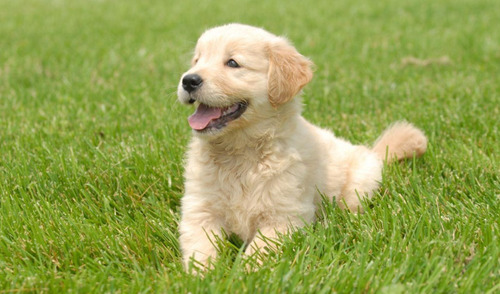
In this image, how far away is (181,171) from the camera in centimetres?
369

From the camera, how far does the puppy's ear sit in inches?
118

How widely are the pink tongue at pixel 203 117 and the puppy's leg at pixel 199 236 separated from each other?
0.44 m

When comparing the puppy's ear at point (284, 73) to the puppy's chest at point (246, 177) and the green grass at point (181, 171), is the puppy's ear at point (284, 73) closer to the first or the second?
the puppy's chest at point (246, 177)

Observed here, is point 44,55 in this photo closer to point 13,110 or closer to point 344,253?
point 13,110

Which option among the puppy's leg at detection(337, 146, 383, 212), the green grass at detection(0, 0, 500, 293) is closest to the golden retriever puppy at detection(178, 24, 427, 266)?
the green grass at detection(0, 0, 500, 293)

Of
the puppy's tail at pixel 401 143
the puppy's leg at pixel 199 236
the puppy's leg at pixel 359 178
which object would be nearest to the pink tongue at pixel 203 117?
the puppy's leg at pixel 199 236

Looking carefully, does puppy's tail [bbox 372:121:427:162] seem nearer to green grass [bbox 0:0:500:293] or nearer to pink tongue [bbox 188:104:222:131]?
green grass [bbox 0:0:500:293]

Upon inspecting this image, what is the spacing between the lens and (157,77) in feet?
22.0

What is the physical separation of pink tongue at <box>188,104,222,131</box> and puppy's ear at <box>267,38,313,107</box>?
0.96 feet

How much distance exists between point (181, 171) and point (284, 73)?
1049 mm

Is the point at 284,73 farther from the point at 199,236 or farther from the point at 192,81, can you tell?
the point at 199,236

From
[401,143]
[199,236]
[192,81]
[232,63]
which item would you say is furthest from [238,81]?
[401,143]

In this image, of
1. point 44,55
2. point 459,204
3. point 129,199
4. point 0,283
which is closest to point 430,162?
point 459,204

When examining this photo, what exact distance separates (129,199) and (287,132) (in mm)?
1029
